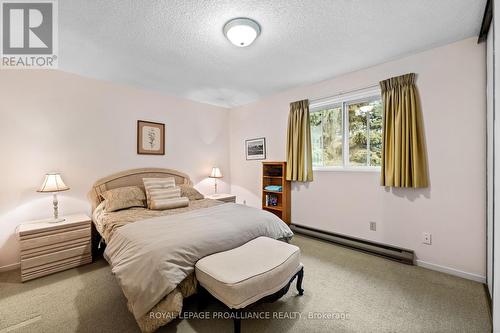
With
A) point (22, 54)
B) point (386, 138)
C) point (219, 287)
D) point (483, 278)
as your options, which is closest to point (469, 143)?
point (386, 138)

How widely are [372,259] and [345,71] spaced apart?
99.5 inches

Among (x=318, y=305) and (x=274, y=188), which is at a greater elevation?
(x=274, y=188)

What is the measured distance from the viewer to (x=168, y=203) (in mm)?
2889

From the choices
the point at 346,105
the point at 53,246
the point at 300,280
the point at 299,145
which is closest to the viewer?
the point at 300,280

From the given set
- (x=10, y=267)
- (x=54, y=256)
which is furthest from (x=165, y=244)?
(x=10, y=267)

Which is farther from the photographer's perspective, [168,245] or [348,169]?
[348,169]

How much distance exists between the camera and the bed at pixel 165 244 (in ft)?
4.88

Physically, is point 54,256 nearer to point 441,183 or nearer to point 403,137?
point 403,137

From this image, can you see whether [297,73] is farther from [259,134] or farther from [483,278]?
[483,278]

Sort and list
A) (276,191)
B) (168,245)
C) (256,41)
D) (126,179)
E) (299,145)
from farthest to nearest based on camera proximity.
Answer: (276,191) < (299,145) < (126,179) < (256,41) < (168,245)

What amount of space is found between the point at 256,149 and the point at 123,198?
8.28 feet

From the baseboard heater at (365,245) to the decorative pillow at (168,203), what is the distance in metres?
1.93

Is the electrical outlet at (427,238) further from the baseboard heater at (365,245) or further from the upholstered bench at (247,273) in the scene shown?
the upholstered bench at (247,273)

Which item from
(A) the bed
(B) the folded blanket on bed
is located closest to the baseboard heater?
(B) the folded blanket on bed
